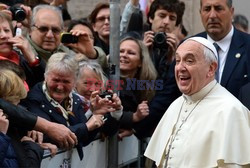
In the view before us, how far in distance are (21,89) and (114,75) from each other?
1843mm

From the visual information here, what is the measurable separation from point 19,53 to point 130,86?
1.47 metres

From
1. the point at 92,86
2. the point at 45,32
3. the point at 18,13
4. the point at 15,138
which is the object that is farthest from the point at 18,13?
the point at 15,138

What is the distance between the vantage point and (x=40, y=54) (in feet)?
23.6

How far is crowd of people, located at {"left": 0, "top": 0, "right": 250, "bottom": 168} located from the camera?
561 cm

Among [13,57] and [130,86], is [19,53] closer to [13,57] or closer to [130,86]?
[13,57]

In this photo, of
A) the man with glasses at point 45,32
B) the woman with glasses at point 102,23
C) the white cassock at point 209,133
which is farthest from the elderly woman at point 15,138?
the woman with glasses at point 102,23

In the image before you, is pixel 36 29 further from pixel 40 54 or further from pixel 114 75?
pixel 114 75

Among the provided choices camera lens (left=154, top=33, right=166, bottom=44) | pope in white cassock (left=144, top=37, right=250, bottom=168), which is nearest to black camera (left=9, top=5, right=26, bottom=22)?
camera lens (left=154, top=33, right=166, bottom=44)

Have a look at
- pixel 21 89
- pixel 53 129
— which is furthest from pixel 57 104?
pixel 21 89

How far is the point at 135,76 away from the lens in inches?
316

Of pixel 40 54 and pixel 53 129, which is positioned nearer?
pixel 53 129

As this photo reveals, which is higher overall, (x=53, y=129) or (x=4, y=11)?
(x=4, y=11)

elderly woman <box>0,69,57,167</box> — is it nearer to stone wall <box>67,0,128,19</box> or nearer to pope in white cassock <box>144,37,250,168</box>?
pope in white cassock <box>144,37,250,168</box>

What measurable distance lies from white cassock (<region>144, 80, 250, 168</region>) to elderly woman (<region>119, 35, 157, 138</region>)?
1.96 m
